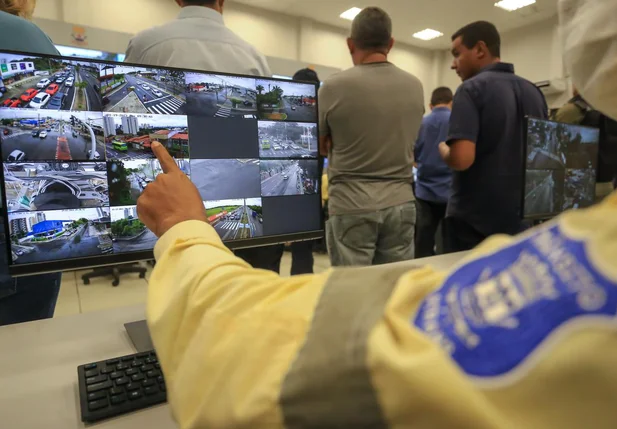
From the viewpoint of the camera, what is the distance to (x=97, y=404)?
540mm

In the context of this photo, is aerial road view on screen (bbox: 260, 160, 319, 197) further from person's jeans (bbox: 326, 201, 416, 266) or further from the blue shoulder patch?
the blue shoulder patch

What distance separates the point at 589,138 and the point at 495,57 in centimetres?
52

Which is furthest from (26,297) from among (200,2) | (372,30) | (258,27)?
(258,27)

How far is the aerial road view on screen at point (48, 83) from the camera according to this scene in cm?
68

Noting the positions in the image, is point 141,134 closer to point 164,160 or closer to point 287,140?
point 164,160

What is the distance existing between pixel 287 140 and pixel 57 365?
614mm

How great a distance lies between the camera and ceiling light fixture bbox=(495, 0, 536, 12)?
17.2 ft

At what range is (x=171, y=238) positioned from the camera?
496mm

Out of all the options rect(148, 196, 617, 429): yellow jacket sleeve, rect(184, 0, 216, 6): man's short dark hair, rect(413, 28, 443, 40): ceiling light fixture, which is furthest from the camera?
rect(413, 28, 443, 40): ceiling light fixture

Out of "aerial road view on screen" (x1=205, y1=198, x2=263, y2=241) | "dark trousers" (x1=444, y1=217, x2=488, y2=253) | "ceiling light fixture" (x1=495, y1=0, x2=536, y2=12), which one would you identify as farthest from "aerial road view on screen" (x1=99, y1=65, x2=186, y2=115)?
"ceiling light fixture" (x1=495, y1=0, x2=536, y2=12)

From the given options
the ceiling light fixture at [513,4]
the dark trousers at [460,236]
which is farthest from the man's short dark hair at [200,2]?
the ceiling light fixture at [513,4]

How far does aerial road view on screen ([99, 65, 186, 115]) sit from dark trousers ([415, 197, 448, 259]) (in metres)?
1.87

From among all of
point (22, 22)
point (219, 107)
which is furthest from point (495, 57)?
point (22, 22)

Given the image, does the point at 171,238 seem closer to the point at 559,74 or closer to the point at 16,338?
the point at 16,338
